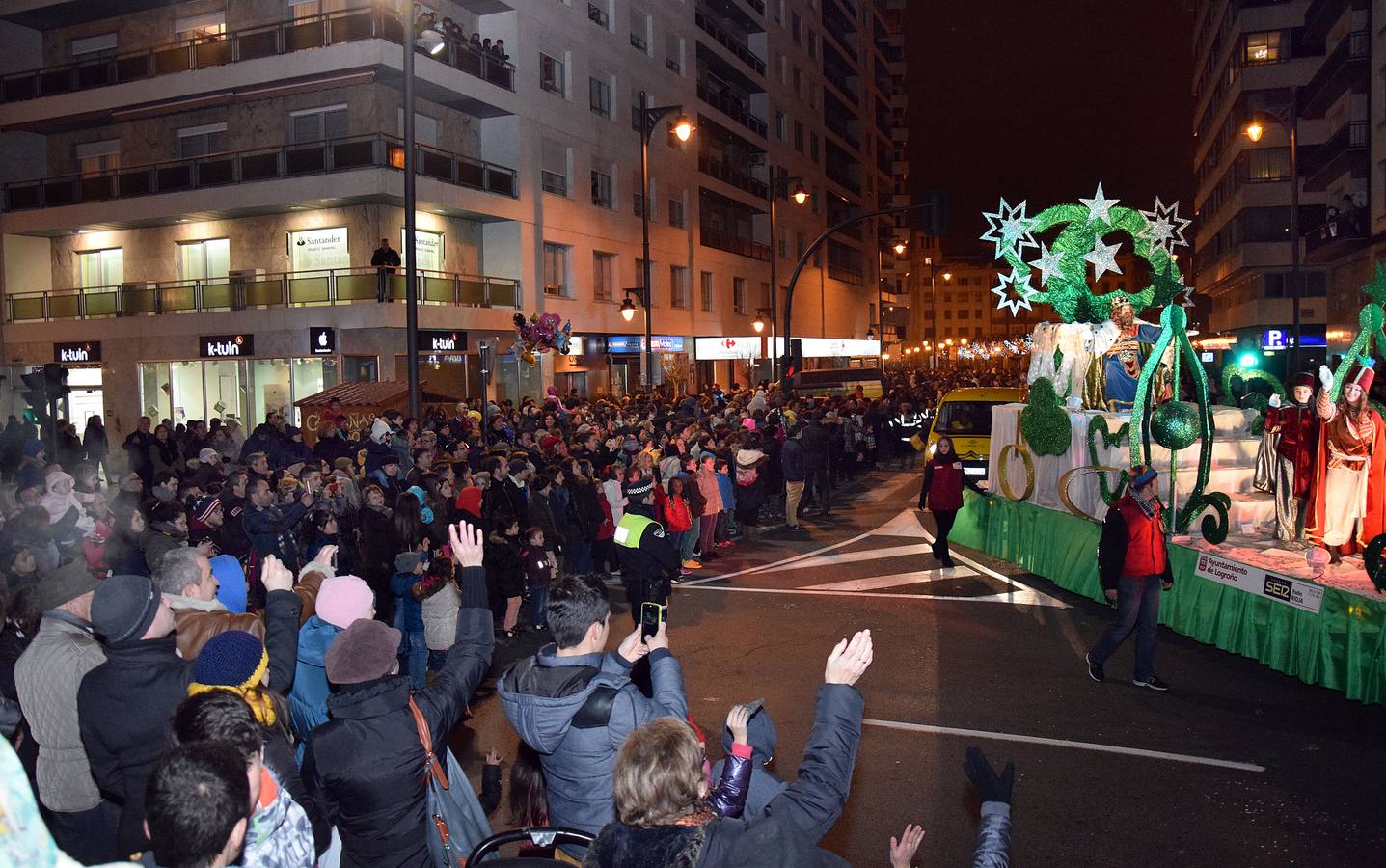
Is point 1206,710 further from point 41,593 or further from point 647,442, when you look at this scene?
point 647,442

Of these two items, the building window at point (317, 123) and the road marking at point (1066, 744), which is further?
the building window at point (317, 123)

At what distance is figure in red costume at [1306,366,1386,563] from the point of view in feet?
33.5

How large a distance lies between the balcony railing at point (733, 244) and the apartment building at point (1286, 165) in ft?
66.2

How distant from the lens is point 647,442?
664 inches

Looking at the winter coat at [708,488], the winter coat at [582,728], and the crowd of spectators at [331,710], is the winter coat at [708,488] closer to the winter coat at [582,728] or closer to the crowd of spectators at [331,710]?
the crowd of spectators at [331,710]

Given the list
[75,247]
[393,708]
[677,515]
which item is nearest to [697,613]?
[677,515]

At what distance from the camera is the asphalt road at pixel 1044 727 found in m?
6.09

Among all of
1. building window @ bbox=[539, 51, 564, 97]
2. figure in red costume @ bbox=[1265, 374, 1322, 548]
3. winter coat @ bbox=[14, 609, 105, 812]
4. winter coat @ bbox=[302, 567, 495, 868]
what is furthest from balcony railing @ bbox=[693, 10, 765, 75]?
winter coat @ bbox=[302, 567, 495, 868]

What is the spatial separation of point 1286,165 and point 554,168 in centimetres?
3561

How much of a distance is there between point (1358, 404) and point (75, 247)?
3286cm

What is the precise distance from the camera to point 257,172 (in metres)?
27.6

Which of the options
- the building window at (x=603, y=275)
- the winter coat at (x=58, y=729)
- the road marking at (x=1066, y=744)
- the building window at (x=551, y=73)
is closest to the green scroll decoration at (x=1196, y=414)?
A: the road marking at (x=1066, y=744)

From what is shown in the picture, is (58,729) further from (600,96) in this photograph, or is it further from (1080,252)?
(600,96)

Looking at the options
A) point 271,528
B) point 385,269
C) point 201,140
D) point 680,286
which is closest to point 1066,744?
point 271,528
